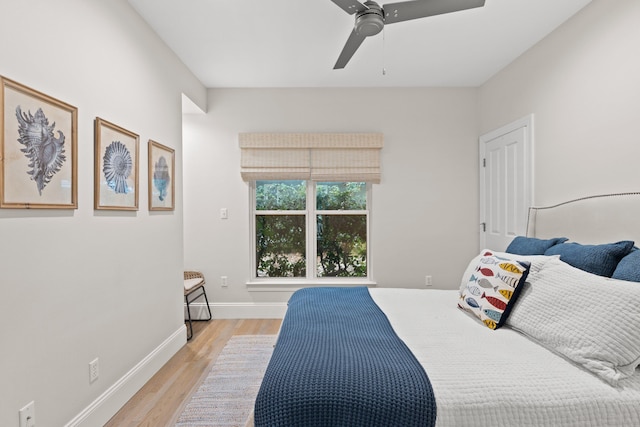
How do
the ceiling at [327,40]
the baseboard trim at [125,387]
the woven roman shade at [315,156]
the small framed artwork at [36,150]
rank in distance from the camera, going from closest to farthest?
the small framed artwork at [36,150], the baseboard trim at [125,387], the ceiling at [327,40], the woven roman shade at [315,156]

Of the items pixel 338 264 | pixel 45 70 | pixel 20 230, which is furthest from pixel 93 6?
pixel 338 264

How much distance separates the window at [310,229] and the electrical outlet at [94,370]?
2.15 metres

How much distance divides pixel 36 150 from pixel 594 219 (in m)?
3.18

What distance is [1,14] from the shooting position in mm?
1388

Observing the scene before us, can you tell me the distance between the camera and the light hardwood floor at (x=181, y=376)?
2.09 m

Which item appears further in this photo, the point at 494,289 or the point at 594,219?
the point at 594,219

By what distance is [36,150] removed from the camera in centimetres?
156

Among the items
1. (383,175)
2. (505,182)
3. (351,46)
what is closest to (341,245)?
(383,175)

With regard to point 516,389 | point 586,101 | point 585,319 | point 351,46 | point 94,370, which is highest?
point 351,46

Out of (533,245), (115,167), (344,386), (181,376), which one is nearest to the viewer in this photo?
(344,386)

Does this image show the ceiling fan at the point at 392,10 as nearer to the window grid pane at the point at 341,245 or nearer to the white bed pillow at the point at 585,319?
the white bed pillow at the point at 585,319

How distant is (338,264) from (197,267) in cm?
164

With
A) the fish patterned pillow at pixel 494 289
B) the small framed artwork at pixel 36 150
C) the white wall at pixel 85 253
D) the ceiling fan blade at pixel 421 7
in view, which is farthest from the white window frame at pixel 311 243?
the ceiling fan blade at pixel 421 7

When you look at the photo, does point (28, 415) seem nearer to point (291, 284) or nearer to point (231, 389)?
point (231, 389)
